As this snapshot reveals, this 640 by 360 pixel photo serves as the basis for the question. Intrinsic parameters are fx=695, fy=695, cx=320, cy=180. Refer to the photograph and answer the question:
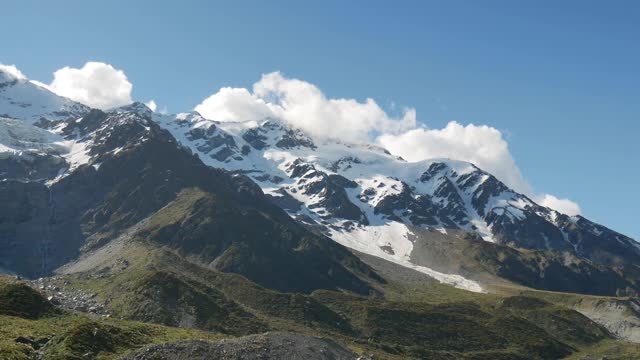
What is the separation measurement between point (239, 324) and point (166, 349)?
103 m

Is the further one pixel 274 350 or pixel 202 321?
pixel 202 321

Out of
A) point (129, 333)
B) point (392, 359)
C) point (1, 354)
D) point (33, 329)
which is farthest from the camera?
point (392, 359)

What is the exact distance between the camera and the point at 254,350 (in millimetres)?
106312

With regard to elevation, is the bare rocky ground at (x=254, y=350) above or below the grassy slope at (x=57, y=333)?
above

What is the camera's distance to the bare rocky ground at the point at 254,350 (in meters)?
96.3

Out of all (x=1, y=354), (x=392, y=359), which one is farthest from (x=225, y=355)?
(x=392, y=359)

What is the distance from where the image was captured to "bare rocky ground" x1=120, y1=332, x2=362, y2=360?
316 ft

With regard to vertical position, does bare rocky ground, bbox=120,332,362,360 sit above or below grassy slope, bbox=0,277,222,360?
above

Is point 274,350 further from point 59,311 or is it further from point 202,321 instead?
point 202,321

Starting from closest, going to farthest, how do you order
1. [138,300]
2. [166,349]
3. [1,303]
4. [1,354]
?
1. [1,354]
2. [166,349]
3. [1,303]
4. [138,300]

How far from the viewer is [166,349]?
96.9 meters

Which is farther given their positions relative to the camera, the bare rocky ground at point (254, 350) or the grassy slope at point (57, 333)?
the bare rocky ground at point (254, 350)

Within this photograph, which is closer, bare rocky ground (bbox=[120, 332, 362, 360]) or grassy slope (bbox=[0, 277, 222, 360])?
grassy slope (bbox=[0, 277, 222, 360])

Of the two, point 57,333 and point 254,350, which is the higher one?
point 254,350
